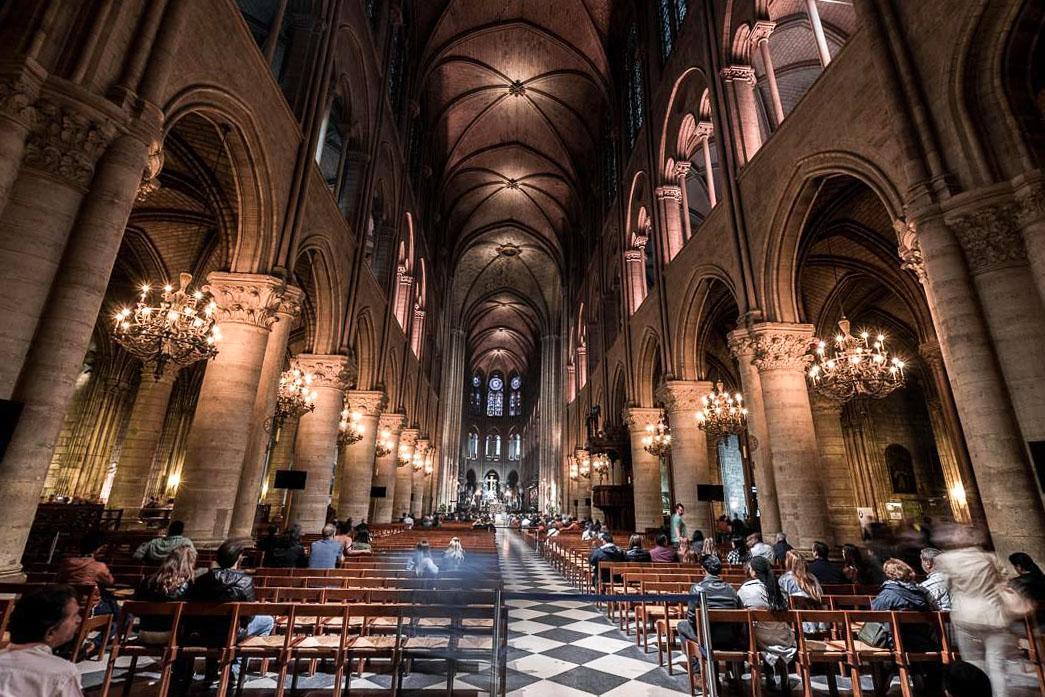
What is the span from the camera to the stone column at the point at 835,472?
14.3 m

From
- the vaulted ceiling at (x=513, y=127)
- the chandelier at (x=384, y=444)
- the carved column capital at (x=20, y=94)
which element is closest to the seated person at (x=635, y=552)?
the carved column capital at (x=20, y=94)

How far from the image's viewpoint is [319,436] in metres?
11.0

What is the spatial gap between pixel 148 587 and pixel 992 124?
A: 28.6 feet

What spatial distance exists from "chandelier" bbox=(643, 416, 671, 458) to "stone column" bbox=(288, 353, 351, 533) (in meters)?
8.84

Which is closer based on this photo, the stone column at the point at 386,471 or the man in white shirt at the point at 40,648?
the man in white shirt at the point at 40,648

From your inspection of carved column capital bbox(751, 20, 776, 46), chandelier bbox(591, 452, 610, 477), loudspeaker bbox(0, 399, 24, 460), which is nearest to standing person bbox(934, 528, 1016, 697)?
loudspeaker bbox(0, 399, 24, 460)

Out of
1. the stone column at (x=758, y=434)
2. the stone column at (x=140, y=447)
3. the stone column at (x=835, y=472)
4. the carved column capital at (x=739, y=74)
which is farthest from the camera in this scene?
the stone column at (x=835, y=472)

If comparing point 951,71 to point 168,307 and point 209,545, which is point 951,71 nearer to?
point 168,307

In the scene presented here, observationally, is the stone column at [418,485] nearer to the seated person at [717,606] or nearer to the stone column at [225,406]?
the stone column at [225,406]

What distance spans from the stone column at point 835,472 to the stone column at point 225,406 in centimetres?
1490

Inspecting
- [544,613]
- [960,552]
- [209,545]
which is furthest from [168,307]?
[960,552]

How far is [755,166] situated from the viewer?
31.1ft

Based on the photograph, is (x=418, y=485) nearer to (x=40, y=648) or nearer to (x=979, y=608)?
(x=979, y=608)

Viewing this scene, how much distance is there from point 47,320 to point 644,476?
1411cm
